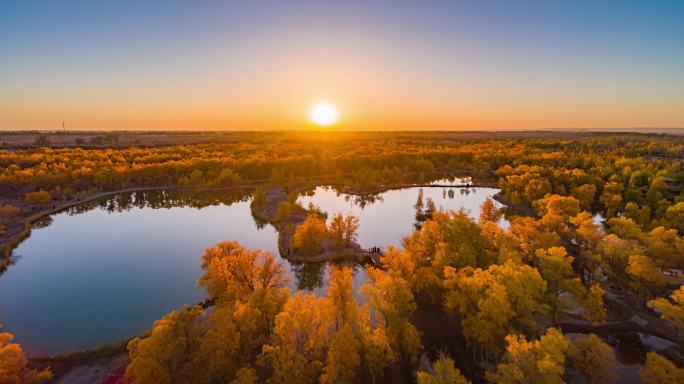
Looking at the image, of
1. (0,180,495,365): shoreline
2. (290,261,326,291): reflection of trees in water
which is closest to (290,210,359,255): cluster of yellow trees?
(0,180,495,365): shoreline

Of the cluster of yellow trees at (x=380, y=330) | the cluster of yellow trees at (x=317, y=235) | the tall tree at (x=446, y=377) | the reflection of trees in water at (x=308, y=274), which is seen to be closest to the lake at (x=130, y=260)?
the reflection of trees in water at (x=308, y=274)

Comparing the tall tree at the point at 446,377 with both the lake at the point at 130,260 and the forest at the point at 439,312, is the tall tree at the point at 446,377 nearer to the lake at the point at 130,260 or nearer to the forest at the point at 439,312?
the forest at the point at 439,312

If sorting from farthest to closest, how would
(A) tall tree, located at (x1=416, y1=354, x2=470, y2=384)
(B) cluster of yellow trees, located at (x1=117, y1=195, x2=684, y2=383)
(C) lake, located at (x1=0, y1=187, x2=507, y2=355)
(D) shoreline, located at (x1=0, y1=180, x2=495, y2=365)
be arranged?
(C) lake, located at (x1=0, y1=187, x2=507, y2=355), (D) shoreline, located at (x1=0, y1=180, x2=495, y2=365), (B) cluster of yellow trees, located at (x1=117, y1=195, x2=684, y2=383), (A) tall tree, located at (x1=416, y1=354, x2=470, y2=384)

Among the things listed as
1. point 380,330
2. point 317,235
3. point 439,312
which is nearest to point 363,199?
point 317,235

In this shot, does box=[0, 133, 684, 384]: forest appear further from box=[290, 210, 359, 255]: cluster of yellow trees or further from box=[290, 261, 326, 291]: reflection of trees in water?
box=[290, 261, 326, 291]: reflection of trees in water

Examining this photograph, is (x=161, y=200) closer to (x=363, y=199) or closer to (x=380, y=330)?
(x=363, y=199)

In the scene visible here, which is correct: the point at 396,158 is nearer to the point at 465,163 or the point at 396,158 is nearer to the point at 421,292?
the point at 465,163
